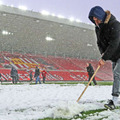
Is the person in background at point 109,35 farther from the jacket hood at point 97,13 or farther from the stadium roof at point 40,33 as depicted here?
the stadium roof at point 40,33

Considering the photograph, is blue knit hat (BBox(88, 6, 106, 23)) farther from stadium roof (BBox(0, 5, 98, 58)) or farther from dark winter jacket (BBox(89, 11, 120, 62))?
stadium roof (BBox(0, 5, 98, 58))

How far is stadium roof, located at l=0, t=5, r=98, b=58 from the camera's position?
2819 cm

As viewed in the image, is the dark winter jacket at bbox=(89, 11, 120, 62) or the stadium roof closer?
the dark winter jacket at bbox=(89, 11, 120, 62)

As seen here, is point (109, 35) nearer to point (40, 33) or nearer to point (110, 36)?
point (110, 36)

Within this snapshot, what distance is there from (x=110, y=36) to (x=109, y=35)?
0.04 metres

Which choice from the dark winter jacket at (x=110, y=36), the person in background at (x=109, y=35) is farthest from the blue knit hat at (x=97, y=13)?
the dark winter jacket at (x=110, y=36)

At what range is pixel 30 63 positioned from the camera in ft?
95.6

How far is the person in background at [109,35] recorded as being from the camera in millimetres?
3398

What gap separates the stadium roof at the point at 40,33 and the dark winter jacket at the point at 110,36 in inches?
970

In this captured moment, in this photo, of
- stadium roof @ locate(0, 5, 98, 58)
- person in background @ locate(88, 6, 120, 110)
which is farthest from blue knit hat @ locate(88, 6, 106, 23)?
stadium roof @ locate(0, 5, 98, 58)

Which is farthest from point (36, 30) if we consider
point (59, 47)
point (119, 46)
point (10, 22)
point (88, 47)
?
point (119, 46)

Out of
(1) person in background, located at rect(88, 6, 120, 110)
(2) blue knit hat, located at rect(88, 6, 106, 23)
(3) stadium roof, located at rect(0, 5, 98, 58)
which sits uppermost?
(2) blue knit hat, located at rect(88, 6, 106, 23)

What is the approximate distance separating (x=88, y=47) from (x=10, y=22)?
18502 mm

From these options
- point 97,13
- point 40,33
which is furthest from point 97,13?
point 40,33
